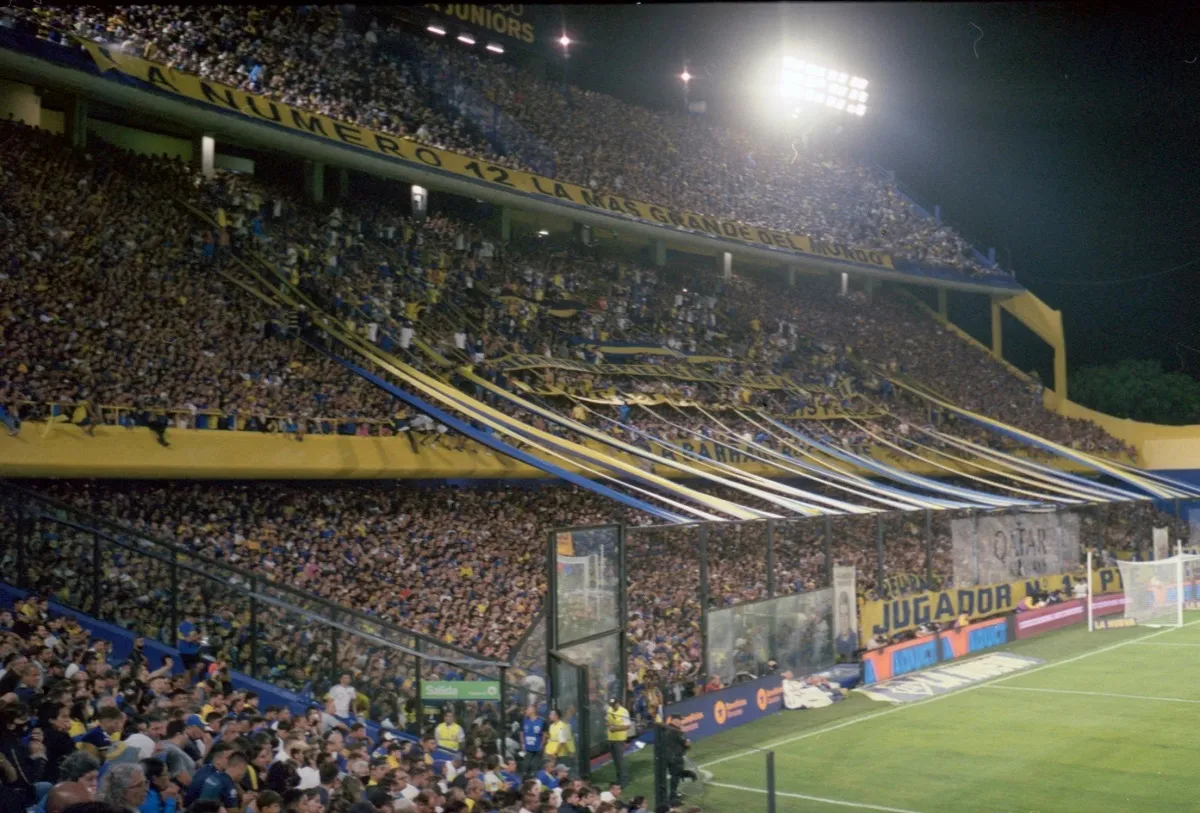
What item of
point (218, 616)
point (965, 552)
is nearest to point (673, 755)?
point (218, 616)

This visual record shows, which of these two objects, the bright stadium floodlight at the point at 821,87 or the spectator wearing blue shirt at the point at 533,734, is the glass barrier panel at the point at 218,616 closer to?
the spectator wearing blue shirt at the point at 533,734

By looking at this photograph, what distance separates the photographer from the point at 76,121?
28047 mm

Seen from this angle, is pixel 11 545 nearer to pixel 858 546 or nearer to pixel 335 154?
pixel 335 154

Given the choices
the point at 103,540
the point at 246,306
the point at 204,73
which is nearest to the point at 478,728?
the point at 103,540

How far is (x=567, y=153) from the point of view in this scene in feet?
138

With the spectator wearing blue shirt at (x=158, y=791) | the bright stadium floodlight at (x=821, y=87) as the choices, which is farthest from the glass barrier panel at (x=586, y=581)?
the bright stadium floodlight at (x=821, y=87)

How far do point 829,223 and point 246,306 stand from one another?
3218 cm

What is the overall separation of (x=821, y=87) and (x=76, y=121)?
37.5 meters

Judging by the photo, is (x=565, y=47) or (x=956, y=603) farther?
(x=565, y=47)

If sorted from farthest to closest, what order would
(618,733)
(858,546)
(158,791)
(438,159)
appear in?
(858,546)
(438,159)
(618,733)
(158,791)

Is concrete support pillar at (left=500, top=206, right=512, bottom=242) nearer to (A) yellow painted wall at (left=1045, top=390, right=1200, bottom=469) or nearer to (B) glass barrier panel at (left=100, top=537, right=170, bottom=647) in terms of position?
(B) glass barrier panel at (left=100, top=537, right=170, bottom=647)

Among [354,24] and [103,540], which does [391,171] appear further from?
[103,540]

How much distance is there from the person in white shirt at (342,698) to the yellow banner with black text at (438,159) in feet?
54.4

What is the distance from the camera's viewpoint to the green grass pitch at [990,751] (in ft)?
57.1
